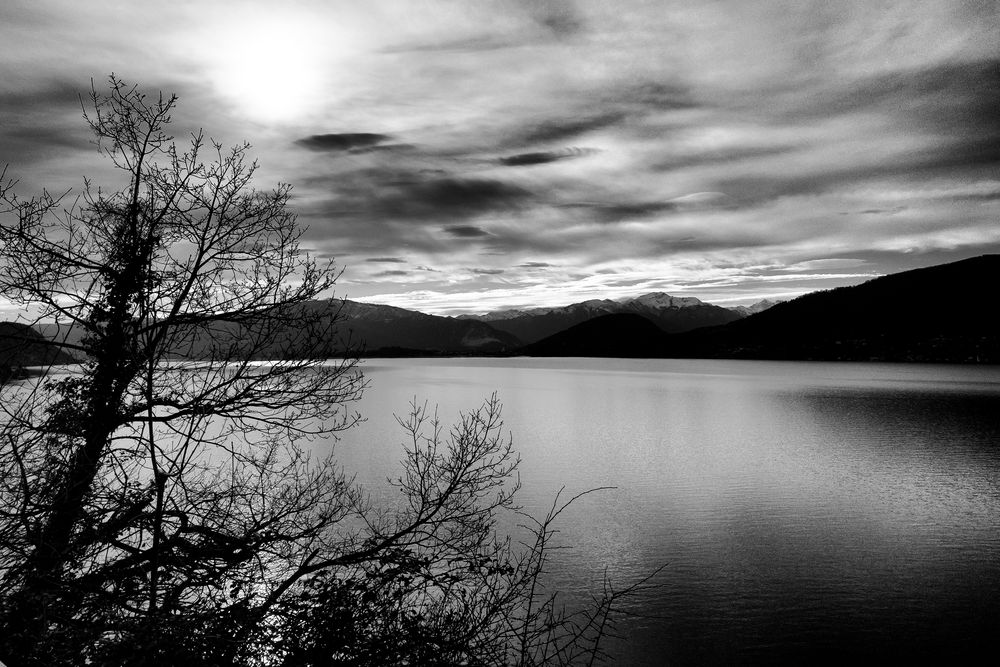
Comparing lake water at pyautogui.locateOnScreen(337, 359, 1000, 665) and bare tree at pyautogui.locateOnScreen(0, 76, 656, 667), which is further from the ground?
bare tree at pyautogui.locateOnScreen(0, 76, 656, 667)

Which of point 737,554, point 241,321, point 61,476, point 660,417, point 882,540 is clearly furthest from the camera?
point 660,417

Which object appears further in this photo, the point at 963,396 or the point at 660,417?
the point at 963,396

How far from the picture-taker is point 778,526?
30219 mm

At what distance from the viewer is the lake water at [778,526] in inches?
744

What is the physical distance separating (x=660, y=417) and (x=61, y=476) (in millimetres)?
73384

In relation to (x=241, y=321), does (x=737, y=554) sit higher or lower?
lower

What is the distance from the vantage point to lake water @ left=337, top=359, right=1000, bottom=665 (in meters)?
18.9

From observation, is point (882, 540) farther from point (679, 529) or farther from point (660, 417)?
point (660, 417)

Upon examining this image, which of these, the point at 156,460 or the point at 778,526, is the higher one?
the point at 156,460

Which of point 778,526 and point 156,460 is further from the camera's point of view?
point 778,526

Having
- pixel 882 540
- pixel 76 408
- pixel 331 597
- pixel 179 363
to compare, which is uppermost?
pixel 179 363

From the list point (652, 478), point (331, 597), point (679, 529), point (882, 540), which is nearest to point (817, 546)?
point (882, 540)

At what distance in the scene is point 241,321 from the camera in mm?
10773

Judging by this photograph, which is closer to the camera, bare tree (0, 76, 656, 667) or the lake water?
bare tree (0, 76, 656, 667)
